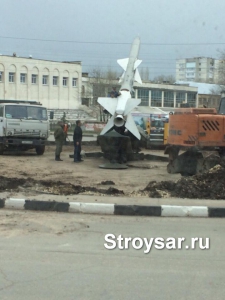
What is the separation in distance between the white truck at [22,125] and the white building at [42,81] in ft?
152

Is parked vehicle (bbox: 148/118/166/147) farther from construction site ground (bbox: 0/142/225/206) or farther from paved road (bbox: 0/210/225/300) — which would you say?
paved road (bbox: 0/210/225/300)

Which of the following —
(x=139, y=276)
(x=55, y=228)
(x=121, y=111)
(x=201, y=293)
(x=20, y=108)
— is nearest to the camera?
(x=201, y=293)

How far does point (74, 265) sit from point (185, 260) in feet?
4.47

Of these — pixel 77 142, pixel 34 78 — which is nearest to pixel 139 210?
pixel 77 142

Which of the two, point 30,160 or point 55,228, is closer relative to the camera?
point 55,228

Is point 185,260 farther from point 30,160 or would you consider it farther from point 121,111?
point 30,160

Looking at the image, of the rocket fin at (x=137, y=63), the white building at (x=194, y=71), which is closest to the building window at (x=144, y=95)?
the white building at (x=194, y=71)

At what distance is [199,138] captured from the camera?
13117mm

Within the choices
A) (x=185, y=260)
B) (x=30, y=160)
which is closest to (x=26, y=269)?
(x=185, y=260)

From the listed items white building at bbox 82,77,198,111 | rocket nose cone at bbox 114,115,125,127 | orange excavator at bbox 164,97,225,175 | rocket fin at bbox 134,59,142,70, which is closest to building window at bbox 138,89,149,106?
white building at bbox 82,77,198,111

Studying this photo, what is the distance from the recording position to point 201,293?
16.2ft

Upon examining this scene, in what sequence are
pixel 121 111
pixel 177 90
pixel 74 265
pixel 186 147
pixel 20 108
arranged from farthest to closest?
Answer: pixel 177 90
pixel 20 108
pixel 121 111
pixel 186 147
pixel 74 265

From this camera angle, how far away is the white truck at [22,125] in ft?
68.1

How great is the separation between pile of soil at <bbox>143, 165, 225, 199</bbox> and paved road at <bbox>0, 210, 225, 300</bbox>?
6.09 feet
